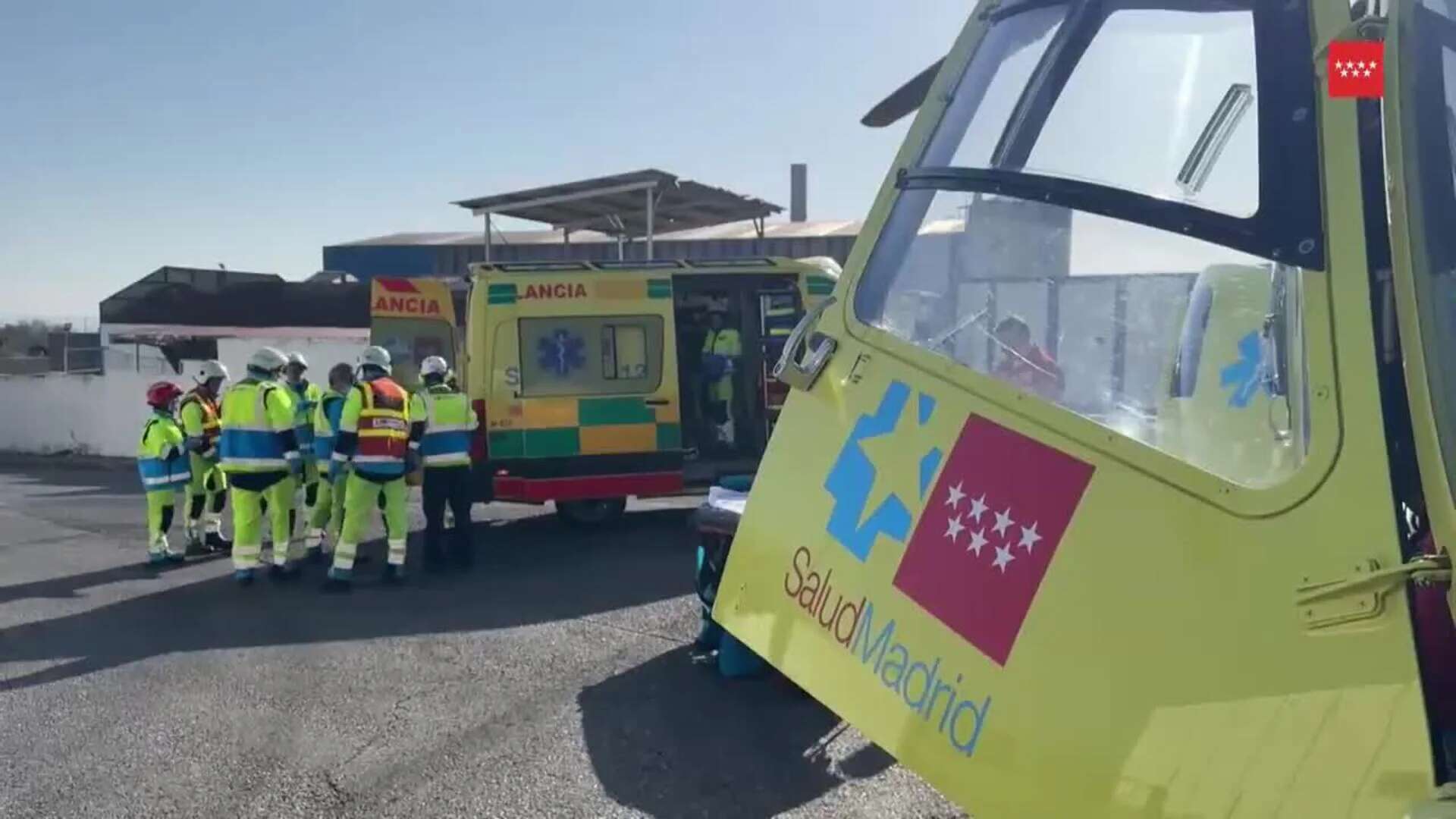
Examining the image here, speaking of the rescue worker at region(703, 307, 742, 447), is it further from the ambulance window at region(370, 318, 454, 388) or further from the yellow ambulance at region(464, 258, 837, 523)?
the ambulance window at region(370, 318, 454, 388)

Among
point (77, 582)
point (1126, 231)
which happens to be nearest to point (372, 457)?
point (77, 582)

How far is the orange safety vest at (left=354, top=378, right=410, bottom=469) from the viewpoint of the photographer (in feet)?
27.7

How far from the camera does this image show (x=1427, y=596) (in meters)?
1.38

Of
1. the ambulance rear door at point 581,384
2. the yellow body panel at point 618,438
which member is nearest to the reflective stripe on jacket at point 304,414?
the ambulance rear door at point 581,384

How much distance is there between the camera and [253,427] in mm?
8695

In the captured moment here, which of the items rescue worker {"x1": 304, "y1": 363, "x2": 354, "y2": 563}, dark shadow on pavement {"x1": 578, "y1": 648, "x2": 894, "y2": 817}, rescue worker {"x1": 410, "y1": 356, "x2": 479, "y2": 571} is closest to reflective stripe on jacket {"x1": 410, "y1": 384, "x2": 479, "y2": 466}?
rescue worker {"x1": 410, "y1": 356, "x2": 479, "y2": 571}

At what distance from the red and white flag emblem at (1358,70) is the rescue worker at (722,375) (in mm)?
10054

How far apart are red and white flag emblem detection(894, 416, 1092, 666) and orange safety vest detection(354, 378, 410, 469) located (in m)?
7.12

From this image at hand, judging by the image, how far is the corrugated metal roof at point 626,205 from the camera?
39.9 ft

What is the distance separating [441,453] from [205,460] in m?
2.66

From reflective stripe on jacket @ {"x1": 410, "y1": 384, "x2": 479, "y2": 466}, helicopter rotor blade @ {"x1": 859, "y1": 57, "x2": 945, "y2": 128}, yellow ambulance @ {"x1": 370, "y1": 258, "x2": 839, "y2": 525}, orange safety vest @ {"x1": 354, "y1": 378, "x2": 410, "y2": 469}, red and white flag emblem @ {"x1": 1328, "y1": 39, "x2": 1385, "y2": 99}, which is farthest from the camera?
yellow ambulance @ {"x1": 370, "y1": 258, "x2": 839, "y2": 525}

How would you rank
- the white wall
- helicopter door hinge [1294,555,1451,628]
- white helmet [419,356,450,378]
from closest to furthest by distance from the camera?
1. helicopter door hinge [1294,555,1451,628]
2. white helmet [419,356,450,378]
3. the white wall

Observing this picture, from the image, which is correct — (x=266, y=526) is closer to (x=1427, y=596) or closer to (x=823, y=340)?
(x=823, y=340)

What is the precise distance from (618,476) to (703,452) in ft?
4.51
